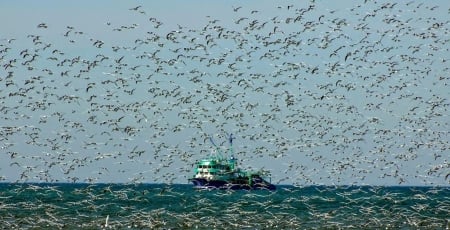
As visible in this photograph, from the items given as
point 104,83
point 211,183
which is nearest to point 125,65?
point 104,83

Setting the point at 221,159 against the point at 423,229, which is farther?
the point at 221,159

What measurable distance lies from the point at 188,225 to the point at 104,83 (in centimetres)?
1355

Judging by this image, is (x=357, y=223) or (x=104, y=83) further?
(x=357, y=223)

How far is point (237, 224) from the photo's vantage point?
2675 inches

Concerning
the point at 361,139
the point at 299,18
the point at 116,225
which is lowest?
the point at 116,225

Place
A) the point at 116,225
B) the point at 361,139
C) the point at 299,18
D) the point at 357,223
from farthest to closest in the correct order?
the point at 357,223
the point at 116,225
the point at 361,139
the point at 299,18

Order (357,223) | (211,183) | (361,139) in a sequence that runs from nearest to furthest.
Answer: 1. (361,139)
2. (357,223)
3. (211,183)

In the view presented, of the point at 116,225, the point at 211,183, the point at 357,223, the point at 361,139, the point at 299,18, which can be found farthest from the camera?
the point at 211,183

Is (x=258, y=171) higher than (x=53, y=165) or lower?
higher

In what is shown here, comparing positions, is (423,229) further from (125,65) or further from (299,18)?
(125,65)

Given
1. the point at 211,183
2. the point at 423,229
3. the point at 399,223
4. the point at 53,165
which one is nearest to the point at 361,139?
the point at 423,229

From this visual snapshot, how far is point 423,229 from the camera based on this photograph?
64.0 m

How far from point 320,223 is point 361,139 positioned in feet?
39.3

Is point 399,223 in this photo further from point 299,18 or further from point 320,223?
point 299,18
